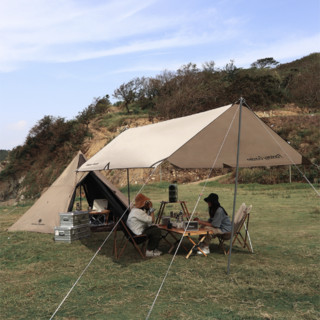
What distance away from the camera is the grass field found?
366cm

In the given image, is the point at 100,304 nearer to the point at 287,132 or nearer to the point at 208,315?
the point at 208,315

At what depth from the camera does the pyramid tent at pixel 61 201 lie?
26.4ft

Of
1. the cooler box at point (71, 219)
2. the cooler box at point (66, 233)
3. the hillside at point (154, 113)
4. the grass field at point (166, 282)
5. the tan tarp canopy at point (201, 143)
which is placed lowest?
the grass field at point (166, 282)

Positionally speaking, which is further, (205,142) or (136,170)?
(136,170)

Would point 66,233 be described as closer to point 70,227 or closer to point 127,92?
point 70,227

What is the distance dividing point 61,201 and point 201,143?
141 inches

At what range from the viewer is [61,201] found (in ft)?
26.7

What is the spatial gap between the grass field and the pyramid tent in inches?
27.5

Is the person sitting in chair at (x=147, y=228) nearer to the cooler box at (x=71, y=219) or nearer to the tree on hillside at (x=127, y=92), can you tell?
the cooler box at (x=71, y=219)

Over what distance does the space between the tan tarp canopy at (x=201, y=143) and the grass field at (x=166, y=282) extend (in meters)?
1.48

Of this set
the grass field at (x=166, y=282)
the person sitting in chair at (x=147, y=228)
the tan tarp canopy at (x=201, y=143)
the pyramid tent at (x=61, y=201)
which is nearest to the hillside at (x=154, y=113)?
the pyramid tent at (x=61, y=201)

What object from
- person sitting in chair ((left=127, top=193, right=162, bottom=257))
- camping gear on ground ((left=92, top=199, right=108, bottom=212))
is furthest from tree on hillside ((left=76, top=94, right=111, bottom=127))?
person sitting in chair ((left=127, top=193, right=162, bottom=257))

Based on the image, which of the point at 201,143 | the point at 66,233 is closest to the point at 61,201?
the point at 66,233

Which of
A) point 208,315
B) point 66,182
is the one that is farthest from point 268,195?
point 208,315
